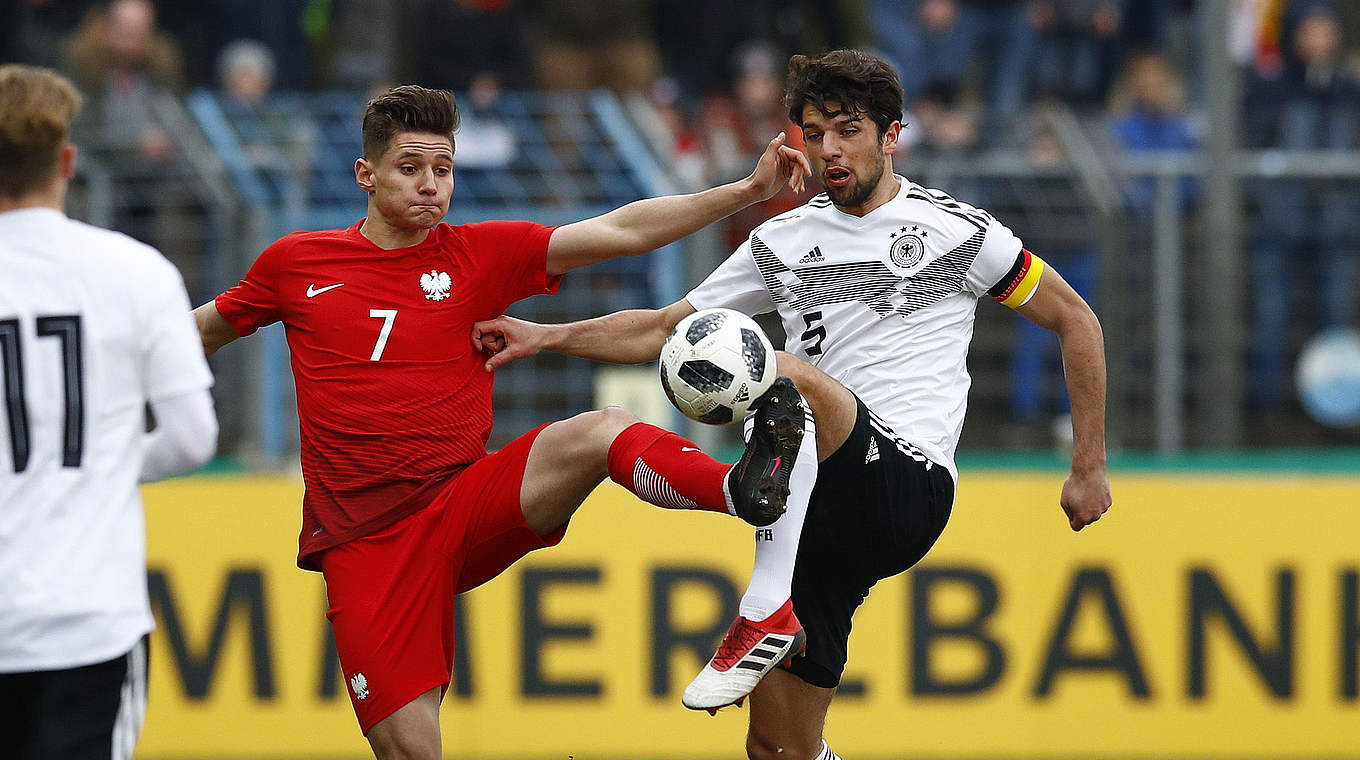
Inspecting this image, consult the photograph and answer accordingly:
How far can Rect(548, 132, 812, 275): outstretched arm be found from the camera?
543 cm

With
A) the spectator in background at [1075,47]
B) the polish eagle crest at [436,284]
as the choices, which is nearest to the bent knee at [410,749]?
the polish eagle crest at [436,284]

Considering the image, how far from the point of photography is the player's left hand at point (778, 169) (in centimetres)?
534

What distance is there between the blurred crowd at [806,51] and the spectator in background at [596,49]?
1 cm

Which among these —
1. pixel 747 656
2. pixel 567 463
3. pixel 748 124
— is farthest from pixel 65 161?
pixel 748 124

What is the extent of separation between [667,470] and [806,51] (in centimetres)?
871

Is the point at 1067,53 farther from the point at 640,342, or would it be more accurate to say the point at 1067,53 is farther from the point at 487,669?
the point at 640,342

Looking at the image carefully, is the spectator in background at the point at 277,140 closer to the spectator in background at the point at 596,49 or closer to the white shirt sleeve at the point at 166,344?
the spectator in background at the point at 596,49

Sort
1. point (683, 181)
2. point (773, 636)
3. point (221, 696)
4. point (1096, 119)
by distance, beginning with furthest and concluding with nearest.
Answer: point (1096, 119), point (683, 181), point (221, 696), point (773, 636)

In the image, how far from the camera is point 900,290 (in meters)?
5.48

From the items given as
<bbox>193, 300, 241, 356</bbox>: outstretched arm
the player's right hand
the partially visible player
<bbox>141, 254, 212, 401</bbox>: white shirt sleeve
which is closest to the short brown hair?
the partially visible player

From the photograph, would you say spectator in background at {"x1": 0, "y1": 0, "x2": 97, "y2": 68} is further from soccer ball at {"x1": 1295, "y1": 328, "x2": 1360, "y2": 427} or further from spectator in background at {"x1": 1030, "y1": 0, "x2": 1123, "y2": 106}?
soccer ball at {"x1": 1295, "y1": 328, "x2": 1360, "y2": 427}

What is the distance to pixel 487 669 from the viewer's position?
27.0ft

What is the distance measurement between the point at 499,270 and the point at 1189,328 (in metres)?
5.06

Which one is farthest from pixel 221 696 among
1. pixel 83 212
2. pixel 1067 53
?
pixel 1067 53
